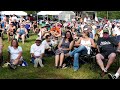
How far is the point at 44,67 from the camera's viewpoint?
31.2 feet

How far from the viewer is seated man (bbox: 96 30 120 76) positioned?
28.0 ft

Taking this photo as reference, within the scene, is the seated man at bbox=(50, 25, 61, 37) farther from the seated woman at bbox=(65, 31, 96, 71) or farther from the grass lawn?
the grass lawn

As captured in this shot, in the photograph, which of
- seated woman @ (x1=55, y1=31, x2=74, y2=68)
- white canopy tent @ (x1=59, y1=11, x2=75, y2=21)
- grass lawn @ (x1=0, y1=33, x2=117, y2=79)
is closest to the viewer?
grass lawn @ (x1=0, y1=33, x2=117, y2=79)

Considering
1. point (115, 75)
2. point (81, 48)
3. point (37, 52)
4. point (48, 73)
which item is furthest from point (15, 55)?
point (115, 75)

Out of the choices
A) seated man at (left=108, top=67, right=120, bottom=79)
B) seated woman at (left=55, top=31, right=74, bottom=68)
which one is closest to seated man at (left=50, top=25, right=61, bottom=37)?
seated woman at (left=55, top=31, right=74, bottom=68)

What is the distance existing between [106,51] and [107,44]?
1.02 feet

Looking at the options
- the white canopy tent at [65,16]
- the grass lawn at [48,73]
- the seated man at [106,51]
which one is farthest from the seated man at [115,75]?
the white canopy tent at [65,16]

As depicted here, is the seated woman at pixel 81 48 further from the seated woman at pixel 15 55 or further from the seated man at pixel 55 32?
the seated man at pixel 55 32

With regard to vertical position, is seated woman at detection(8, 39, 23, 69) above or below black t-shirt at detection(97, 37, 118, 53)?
below

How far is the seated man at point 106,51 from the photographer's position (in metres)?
8.54
